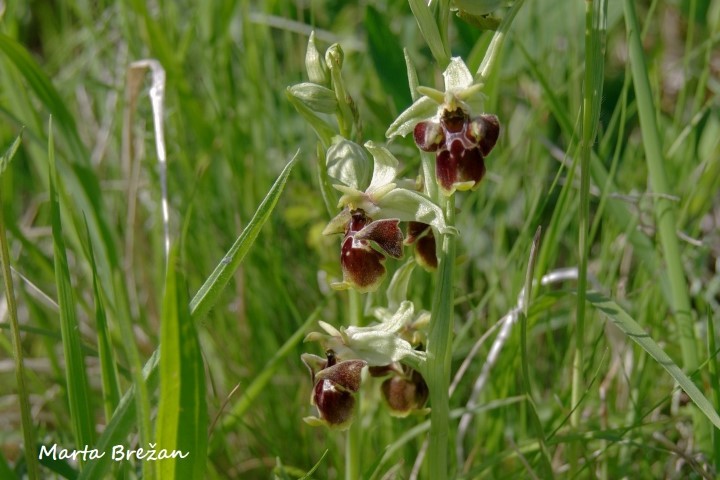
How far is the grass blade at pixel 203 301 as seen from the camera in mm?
1165

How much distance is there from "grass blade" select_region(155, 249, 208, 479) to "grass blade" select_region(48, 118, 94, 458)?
199mm

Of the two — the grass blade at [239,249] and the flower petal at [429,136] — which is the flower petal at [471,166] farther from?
the grass blade at [239,249]

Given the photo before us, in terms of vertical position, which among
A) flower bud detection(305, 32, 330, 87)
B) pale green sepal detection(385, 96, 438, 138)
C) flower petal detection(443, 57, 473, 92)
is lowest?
pale green sepal detection(385, 96, 438, 138)

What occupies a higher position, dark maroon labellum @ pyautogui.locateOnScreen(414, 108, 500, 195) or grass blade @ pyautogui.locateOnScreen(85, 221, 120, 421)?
dark maroon labellum @ pyautogui.locateOnScreen(414, 108, 500, 195)

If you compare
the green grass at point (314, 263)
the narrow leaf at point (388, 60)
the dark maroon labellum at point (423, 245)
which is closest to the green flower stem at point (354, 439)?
the green grass at point (314, 263)

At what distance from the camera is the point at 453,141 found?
4.54 ft

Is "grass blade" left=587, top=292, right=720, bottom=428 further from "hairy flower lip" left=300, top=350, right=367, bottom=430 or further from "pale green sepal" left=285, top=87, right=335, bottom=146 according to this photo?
"pale green sepal" left=285, top=87, right=335, bottom=146

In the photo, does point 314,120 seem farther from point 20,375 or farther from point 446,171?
point 20,375

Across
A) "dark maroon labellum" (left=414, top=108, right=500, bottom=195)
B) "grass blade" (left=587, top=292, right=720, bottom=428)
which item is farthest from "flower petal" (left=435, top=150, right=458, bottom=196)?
"grass blade" (left=587, top=292, right=720, bottom=428)

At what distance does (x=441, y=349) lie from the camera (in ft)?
4.75

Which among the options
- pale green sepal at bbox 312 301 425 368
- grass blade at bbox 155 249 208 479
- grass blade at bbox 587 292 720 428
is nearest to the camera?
grass blade at bbox 155 249 208 479

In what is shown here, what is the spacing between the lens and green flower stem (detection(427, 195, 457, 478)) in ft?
4.63

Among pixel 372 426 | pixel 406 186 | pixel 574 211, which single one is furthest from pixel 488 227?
pixel 406 186

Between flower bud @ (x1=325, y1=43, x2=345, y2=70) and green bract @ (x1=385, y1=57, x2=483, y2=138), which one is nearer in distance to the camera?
green bract @ (x1=385, y1=57, x2=483, y2=138)
